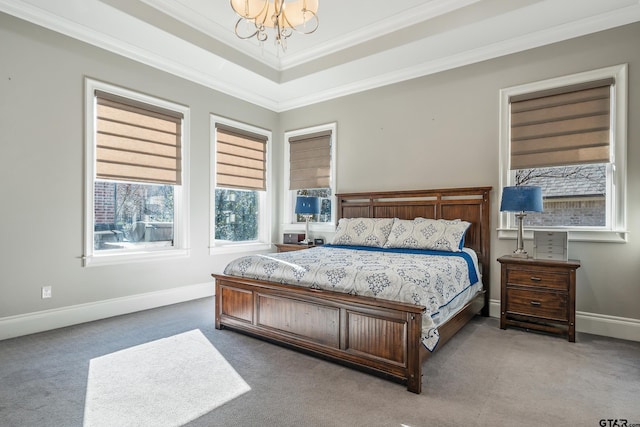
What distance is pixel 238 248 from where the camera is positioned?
523 cm

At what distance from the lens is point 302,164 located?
562cm

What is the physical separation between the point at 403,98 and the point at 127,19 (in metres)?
3.21

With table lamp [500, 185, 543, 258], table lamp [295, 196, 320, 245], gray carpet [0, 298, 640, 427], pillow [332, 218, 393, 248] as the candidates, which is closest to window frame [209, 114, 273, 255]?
table lamp [295, 196, 320, 245]

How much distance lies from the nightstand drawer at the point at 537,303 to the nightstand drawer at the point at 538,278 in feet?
0.23

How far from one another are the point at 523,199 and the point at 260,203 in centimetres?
→ 376

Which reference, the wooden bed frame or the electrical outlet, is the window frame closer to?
the wooden bed frame

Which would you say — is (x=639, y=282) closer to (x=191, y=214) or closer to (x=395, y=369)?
(x=395, y=369)

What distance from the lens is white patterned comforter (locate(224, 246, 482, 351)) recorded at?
236 cm

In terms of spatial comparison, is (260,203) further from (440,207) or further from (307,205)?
(440,207)

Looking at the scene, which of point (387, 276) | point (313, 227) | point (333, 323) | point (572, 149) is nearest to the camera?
point (387, 276)

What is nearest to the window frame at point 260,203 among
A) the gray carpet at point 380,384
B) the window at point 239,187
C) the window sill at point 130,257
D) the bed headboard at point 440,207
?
the window at point 239,187

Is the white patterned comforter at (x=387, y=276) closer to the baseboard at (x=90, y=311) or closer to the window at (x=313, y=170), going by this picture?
the baseboard at (x=90, y=311)

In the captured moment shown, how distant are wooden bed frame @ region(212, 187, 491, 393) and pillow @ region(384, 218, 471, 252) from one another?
0.38 metres

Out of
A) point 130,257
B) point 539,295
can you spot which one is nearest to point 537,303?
point 539,295
